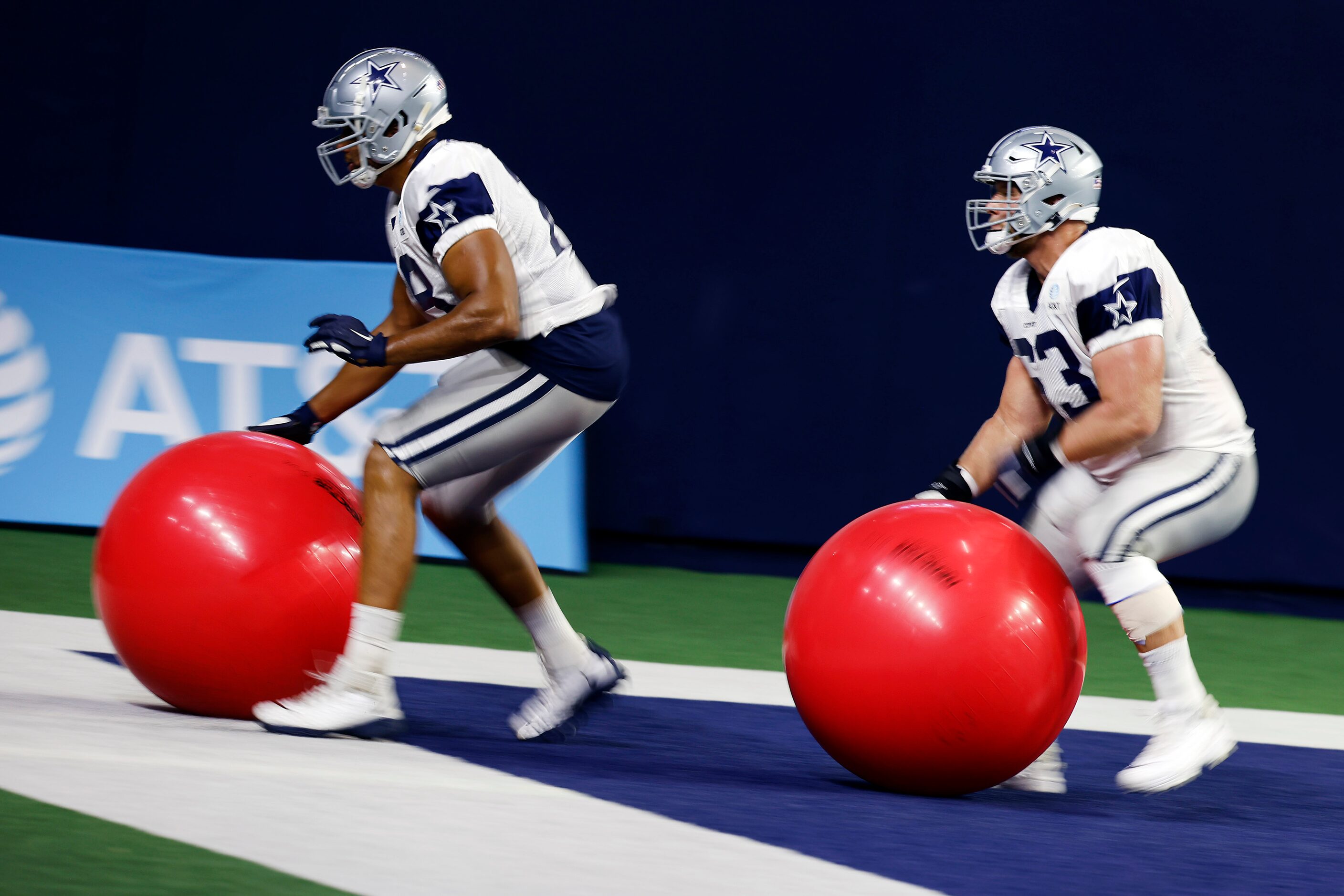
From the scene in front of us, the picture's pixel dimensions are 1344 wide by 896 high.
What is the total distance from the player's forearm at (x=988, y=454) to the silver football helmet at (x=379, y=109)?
6.09 ft

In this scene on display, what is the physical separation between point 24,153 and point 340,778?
710 cm

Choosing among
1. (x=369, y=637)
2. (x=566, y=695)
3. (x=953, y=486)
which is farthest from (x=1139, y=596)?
(x=369, y=637)

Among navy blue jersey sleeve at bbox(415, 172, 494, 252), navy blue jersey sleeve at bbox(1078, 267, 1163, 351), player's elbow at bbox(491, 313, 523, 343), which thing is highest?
navy blue jersey sleeve at bbox(415, 172, 494, 252)

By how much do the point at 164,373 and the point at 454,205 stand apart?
4697 millimetres

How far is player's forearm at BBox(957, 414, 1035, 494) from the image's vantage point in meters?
4.68

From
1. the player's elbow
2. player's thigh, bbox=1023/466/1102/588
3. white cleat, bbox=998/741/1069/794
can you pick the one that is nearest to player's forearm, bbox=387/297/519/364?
the player's elbow

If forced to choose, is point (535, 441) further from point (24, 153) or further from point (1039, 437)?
point (24, 153)

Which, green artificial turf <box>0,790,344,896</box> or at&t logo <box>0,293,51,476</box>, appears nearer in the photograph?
green artificial turf <box>0,790,344,896</box>

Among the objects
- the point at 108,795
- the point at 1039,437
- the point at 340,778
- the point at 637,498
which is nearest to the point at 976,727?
the point at 1039,437

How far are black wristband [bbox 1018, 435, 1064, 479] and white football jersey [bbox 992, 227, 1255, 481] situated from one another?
10 centimetres

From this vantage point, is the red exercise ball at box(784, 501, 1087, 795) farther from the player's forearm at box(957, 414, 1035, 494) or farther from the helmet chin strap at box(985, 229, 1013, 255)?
the helmet chin strap at box(985, 229, 1013, 255)

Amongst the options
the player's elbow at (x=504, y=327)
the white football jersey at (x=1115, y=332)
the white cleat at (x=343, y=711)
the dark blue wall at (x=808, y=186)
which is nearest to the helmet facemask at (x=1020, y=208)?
the white football jersey at (x=1115, y=332)

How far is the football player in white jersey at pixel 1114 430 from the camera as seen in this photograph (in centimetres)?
418

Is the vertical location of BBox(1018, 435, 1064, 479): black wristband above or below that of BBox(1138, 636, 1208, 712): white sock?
above
